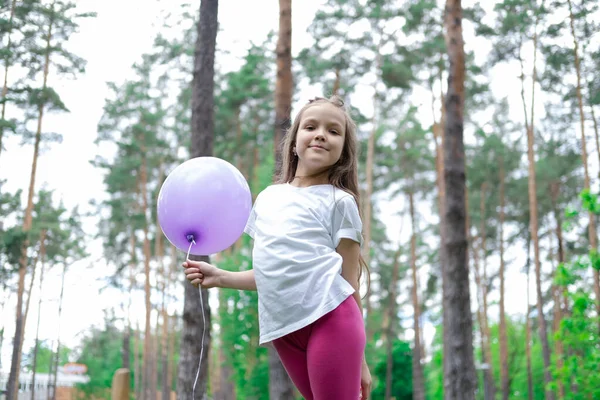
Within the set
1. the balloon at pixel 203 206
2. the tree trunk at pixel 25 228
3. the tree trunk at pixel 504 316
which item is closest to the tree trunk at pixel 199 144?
the balloon at pixel 203 206

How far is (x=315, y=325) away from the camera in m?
2.03

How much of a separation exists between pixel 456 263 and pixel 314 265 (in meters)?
4.25

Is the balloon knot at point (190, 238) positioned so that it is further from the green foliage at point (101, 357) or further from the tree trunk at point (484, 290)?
the green foliage at point (101, 357)

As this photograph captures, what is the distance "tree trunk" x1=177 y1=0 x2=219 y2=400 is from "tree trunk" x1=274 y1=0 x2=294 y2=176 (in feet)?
2.63

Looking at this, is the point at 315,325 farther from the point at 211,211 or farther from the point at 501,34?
the point at 501,34

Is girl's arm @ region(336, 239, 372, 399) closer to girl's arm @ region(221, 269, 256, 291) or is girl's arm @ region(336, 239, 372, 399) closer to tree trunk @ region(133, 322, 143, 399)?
girl's arm @ region(221, 269, 256, 291)

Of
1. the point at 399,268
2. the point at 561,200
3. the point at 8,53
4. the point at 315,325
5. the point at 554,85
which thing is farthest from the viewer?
the point at 399,268

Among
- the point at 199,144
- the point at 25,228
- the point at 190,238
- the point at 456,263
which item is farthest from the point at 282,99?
the point at 25,228

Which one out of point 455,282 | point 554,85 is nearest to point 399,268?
point 554,85

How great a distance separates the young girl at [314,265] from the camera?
2008 millimetres

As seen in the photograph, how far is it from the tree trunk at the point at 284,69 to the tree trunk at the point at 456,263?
74.9 inches

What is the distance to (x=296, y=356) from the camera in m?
2.12

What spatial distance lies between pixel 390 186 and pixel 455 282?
16629 millimetres

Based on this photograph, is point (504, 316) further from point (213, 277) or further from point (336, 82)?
point (213, 277)
